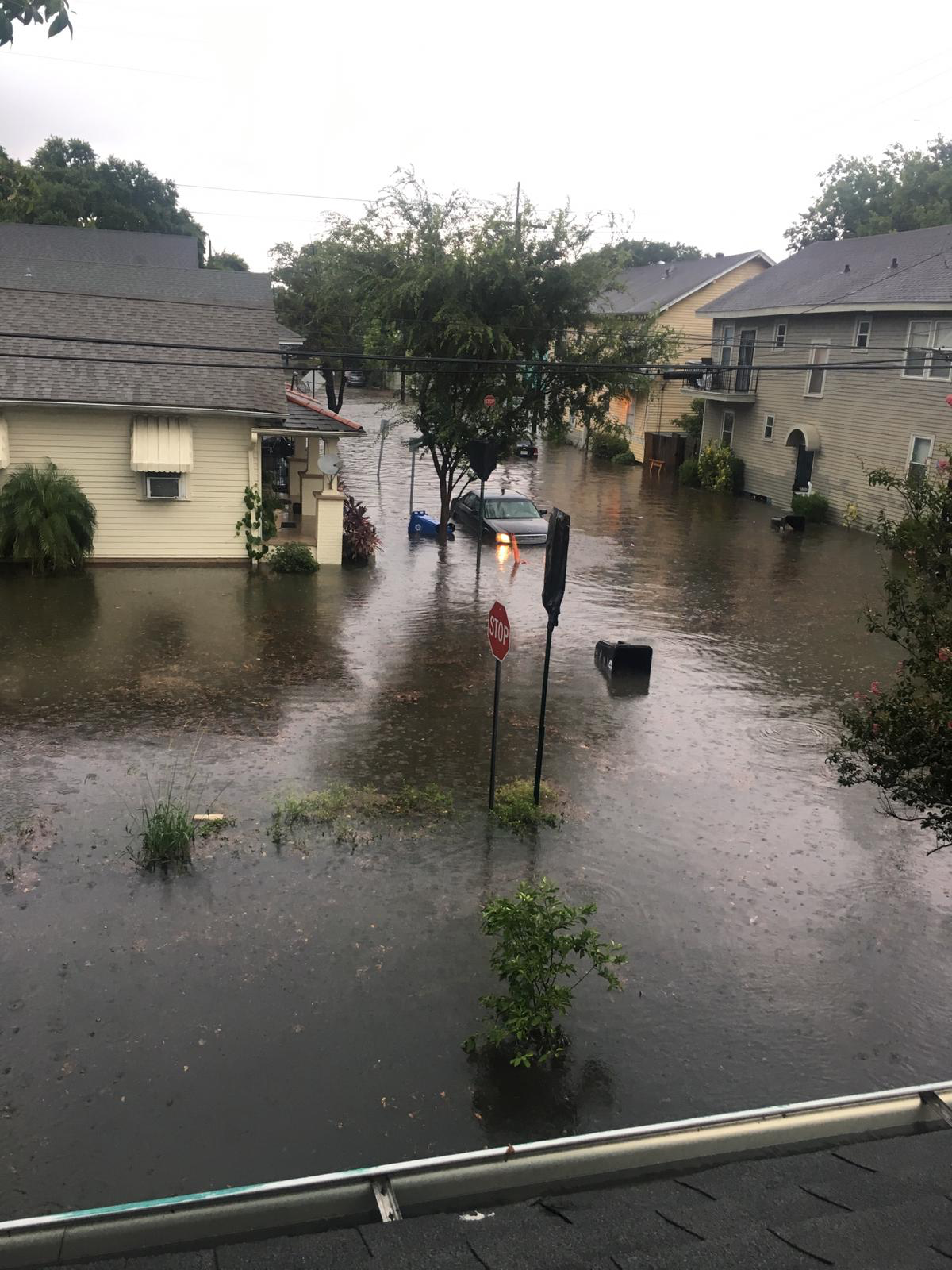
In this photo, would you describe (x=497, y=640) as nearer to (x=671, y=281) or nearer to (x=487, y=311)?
(x=487, y=311)

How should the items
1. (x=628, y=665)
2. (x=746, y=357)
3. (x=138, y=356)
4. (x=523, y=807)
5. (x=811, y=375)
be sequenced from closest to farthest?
(x=523, y=807), (x=628, y=665), (x=138, y=356), (x=811, y=375), (x=746, y=357)

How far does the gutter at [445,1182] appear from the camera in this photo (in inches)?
133

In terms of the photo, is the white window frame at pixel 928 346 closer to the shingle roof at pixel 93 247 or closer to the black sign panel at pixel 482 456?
the black sign panel at pixel 482 456

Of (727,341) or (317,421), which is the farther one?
(727,341)

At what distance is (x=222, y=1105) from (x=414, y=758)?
236 inches

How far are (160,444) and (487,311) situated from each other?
7.74 metres

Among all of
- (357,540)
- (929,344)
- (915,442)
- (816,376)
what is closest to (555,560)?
(357,540)

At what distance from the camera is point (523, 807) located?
10.5 metres

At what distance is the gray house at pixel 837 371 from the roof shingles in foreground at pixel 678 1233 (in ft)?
77.1

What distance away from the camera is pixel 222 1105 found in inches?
243

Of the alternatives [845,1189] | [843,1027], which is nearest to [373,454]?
[843,1027]

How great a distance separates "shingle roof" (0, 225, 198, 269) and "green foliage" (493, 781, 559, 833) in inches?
1422

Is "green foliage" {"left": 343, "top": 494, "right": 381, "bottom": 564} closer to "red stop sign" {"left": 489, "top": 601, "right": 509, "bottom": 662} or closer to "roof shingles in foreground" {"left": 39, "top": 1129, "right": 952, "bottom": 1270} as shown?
"red stop sign" {"left": 489, "top": 601, "right": 509, "bottom": 662}

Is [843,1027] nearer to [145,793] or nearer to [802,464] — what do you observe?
[145,793]
